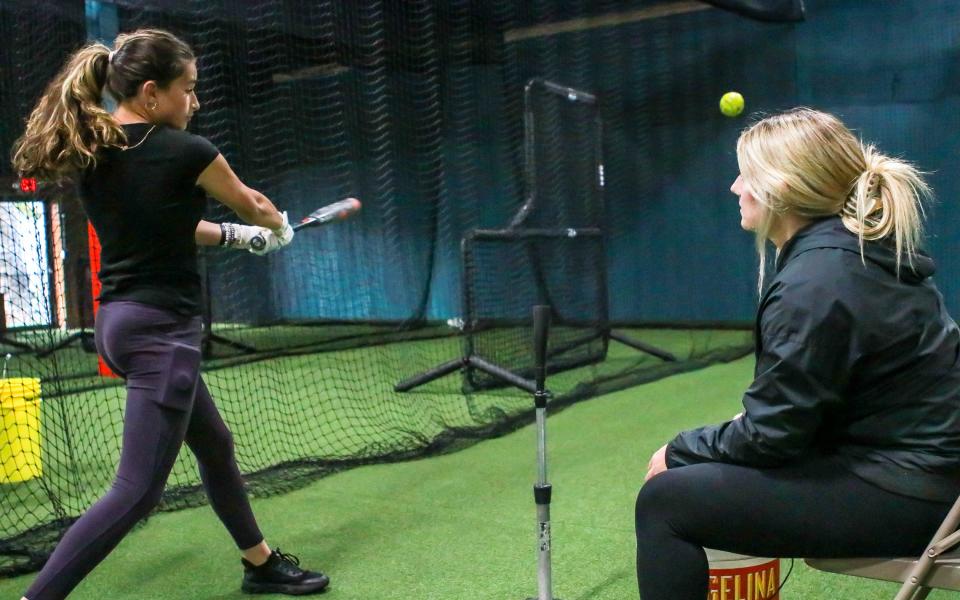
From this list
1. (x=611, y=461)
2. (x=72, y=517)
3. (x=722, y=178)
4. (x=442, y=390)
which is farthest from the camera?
(x=722, y=178)

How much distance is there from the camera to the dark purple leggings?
Answer: 1.61 meters

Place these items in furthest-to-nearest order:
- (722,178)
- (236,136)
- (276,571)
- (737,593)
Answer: (722,178)
(236,136)
(276,571)
(737,593)

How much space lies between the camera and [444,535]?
8.16ft

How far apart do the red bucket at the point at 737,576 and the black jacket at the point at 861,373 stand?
1.18ft

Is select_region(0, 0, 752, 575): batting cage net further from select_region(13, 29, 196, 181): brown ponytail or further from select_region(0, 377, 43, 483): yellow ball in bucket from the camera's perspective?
select_region(13, 29, 196, 181): brown ponytail

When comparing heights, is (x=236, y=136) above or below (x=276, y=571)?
above

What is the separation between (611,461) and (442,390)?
5.35ft

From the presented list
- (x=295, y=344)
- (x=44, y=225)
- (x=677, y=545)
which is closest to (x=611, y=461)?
(x=677, y=545)

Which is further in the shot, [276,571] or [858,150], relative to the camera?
[276,571]

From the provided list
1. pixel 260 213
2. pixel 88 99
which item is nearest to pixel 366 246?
pixel 260 213

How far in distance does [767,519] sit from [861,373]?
0.24 meters

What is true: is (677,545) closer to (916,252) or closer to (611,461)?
(916,252)

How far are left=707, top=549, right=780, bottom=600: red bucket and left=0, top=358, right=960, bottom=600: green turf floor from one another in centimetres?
51

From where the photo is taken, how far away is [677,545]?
127 centimetres
